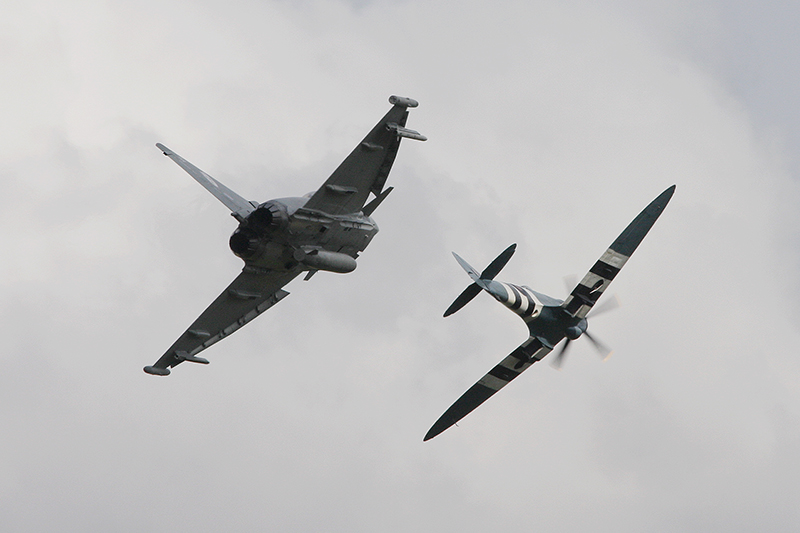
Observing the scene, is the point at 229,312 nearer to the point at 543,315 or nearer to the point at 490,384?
the point at 490,384

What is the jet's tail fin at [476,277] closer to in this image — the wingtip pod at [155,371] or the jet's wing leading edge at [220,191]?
Answer: the jet's wing leading edge at [220,191]

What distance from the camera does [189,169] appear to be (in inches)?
2783

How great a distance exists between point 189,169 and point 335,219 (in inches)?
399

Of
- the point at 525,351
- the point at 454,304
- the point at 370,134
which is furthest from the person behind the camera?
the point at 525,351

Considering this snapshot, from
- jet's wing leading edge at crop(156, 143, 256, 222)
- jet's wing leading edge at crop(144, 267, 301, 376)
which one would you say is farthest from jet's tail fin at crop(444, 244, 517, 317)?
jet's wing leading edge at crop(156, 143, 256, 222)

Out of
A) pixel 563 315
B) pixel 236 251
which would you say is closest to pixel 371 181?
pixel 236 251

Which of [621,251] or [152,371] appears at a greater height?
[621,251]

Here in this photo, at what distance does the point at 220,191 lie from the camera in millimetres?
68250

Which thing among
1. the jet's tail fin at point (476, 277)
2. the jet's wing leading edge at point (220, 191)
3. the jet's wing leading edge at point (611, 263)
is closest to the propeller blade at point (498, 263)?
the jet's tail fin at point (476, 277)

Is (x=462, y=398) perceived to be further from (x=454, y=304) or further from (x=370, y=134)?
(x=370, y=134)

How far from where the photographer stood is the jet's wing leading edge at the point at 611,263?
70.9 meters

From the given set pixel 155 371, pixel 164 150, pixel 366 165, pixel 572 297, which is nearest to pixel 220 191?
pixel 164 150

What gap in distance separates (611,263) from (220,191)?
2228 cm

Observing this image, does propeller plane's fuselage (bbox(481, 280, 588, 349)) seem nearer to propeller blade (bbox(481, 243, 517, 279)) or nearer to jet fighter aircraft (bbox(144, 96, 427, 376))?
propeller blade (bbox(481, 243, 517, 279))
